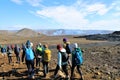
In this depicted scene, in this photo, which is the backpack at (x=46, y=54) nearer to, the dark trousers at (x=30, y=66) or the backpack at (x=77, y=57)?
the dark trousers at (x=30, y=66)

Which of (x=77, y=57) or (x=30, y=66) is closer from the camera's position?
(x=77, y=57)

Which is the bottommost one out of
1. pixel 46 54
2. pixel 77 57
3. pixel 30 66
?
pixel 30 66

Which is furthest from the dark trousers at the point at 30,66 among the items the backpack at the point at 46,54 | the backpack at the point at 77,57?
the backpack at the point at 77,57

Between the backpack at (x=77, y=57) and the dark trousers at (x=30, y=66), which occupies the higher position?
the backpack at (x=77, y=57)

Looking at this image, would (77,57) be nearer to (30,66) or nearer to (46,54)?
(46,54)

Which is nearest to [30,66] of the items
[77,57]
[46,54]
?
[46,54]

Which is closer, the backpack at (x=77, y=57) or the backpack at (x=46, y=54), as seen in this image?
the backpack at (x=77, y=57)

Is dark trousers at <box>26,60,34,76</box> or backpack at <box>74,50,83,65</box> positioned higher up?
backpack at <box>74,50,83,65</box>

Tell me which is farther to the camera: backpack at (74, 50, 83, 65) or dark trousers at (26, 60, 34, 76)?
dark trousers at (26, 60, 34, 76)

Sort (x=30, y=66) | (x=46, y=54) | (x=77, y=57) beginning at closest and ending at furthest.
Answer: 1. (x=77, y=57)
2. (x=46, y=54)
3. (x=30, y=66)

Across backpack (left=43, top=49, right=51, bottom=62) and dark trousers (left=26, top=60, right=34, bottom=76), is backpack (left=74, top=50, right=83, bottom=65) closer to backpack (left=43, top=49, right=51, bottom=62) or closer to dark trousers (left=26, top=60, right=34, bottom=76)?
backpack (left=43, top=49, right=51, bottom=62)

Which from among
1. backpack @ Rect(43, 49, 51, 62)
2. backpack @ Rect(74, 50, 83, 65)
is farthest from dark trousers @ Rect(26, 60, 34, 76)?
backpack @ Rect(74, 50, 83, 65)

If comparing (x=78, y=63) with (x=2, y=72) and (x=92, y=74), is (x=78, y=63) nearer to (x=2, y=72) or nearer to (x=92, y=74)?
(x=92, y=74)

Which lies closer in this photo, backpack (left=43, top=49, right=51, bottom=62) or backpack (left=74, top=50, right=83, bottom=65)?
backpack (left=74, top=50, right=83, bottom=65)
